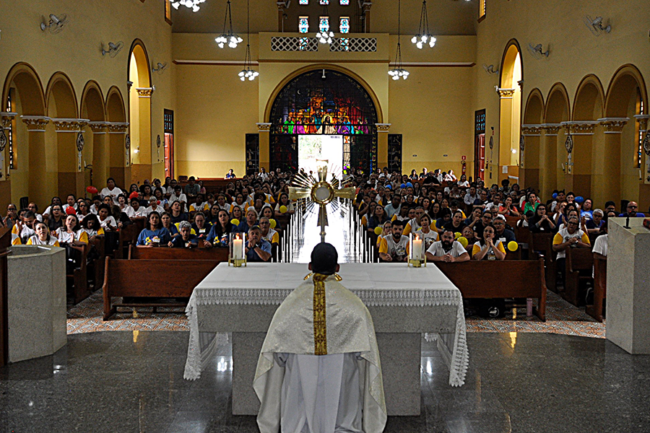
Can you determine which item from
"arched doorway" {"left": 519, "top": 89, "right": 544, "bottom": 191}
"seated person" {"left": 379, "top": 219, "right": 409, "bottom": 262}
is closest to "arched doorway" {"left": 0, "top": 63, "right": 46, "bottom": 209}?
→ "seated person" {"left": 379, "top": 219, "right": 409, "bottom": 262}

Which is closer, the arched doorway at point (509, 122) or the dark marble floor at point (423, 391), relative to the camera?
the dark marble floor at point (423, 391)

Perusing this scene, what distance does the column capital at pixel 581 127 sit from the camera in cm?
1745

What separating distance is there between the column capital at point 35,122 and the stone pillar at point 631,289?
12706 millimetres

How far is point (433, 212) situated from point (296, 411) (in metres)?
8.87

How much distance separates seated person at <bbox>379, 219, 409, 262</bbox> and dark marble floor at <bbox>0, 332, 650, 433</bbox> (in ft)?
7.38

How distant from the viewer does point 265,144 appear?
1158 inches

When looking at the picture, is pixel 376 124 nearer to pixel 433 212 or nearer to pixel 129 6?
pixel 129 6

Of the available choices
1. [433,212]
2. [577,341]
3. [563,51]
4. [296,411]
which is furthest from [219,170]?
[296,411]

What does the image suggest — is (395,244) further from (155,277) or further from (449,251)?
(155,277)

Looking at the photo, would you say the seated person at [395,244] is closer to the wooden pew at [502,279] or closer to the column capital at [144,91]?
the wooden pew at [502,279]

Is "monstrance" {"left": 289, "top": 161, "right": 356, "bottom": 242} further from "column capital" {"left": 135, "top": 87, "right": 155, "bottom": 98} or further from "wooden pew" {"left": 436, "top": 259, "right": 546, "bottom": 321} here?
"column capital" {"left": 135, "top": 87, "right": 155, "bottom": 98}

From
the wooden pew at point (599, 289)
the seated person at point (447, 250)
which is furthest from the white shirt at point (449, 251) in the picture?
the wooden pew at point (599, 289)

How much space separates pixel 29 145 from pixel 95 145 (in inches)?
164

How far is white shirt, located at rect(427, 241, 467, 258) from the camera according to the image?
27.8ft
